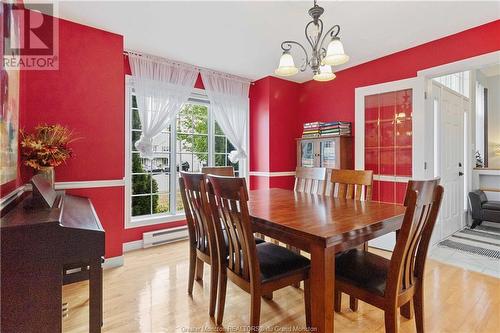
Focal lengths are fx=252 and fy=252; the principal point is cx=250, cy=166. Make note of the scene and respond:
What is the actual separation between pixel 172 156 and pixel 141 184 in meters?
0.56

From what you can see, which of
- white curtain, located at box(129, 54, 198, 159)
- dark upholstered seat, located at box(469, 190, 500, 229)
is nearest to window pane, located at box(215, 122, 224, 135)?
white curtain, located at box(129, 54, 198, 159)

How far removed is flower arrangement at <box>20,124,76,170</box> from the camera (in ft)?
6.53

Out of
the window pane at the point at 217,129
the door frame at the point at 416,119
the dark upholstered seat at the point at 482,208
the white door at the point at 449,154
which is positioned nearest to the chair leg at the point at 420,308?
the door frame at the point at 416,119

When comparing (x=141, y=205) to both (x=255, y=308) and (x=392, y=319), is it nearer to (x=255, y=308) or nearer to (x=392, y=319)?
(x=255, y=308)

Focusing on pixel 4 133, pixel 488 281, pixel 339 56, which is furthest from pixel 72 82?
pixel 488 281

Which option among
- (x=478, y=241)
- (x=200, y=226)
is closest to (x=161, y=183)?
(x=200, y=226)

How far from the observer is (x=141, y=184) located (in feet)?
11.0

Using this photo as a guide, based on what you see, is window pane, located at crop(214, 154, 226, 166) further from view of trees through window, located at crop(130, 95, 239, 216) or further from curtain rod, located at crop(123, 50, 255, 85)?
curtain rod, located at crop(123, 50, 255, 85)

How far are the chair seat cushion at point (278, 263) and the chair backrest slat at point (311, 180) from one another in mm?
993

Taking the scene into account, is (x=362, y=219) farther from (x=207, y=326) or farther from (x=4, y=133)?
(x=4, y=133)

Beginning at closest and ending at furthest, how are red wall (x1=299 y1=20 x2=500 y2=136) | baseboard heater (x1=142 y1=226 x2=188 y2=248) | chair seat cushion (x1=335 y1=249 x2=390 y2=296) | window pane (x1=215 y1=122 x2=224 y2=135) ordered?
chair seat cushion (x1=335 y1=249 x2=390 y2=296) → red wall (x1=299 y1=20 x2=500 y2=136) → baseboard heater (x1=142 y1=226 x2=188 y2=248) → window pane (x1=215 y1=122 x2=224 y2=135)

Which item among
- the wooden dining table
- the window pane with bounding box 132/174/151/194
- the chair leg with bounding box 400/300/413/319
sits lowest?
the chair leg with bounding box 400/300/413/319

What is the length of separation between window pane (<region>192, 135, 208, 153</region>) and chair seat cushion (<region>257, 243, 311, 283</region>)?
239cm

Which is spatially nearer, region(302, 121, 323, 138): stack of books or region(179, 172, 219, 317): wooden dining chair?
region(179, 172, 219, 317): wooden dining chair
